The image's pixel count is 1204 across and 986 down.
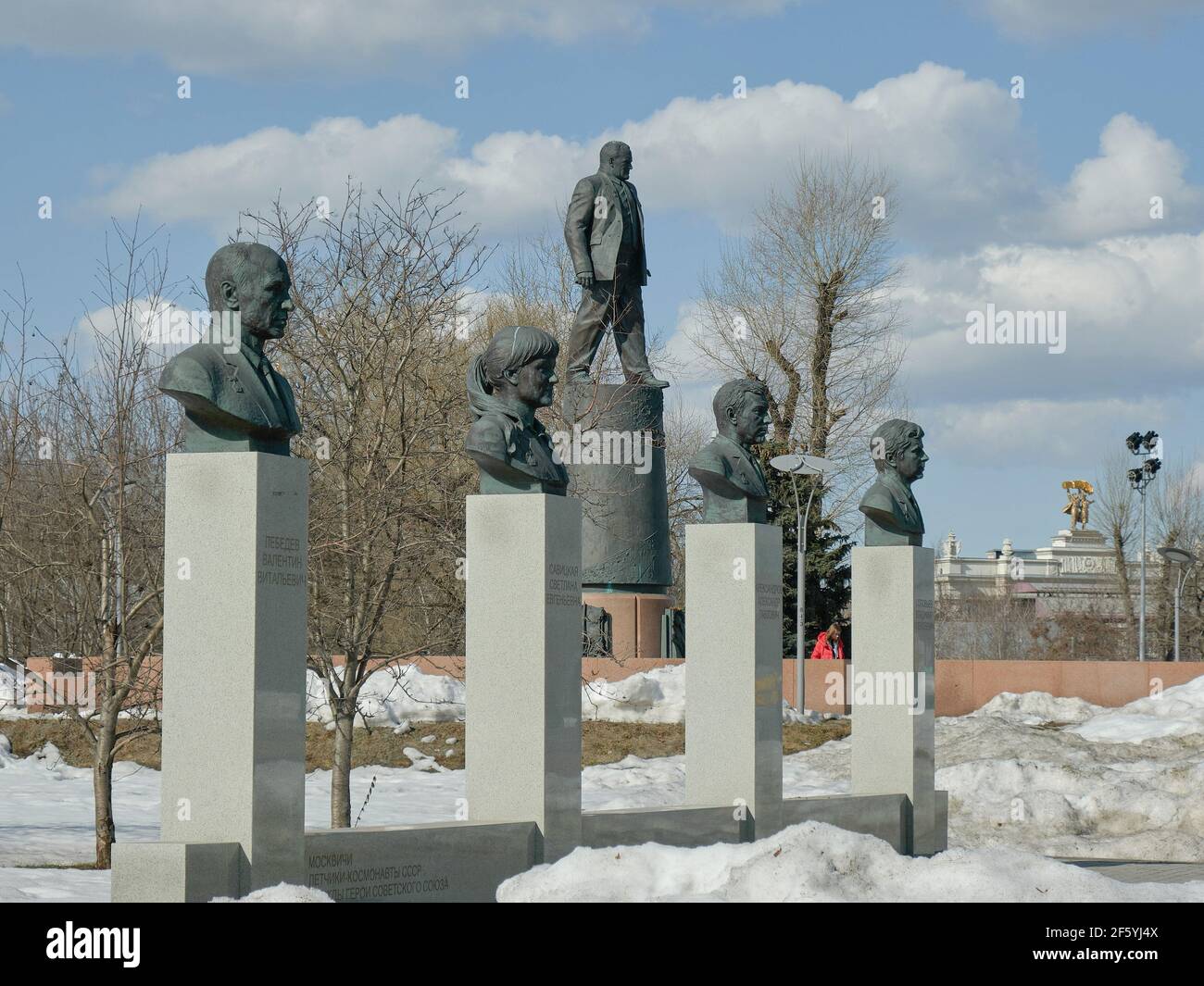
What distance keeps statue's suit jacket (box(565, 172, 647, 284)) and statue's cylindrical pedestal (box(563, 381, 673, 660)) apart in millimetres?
1571

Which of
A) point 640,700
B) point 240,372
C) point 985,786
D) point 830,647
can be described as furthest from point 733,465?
point 830,647

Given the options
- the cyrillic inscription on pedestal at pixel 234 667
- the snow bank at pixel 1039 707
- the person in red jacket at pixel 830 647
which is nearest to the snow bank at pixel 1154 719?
the snow bank at pixel 1039 707

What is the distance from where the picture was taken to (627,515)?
74.7 ft

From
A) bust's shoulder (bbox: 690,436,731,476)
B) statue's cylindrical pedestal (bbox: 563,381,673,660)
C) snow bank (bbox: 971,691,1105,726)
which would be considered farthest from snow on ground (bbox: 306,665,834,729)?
bust's shoulder (bbox: 690,436,731,476)

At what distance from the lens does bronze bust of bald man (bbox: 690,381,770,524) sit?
12.9 metres

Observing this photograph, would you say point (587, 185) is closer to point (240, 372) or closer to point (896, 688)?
point (896, 688)

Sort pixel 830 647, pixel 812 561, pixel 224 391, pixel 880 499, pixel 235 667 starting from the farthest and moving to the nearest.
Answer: pixel 812 561, pixel 830 647, pixel 880 499, pixel 224 391, pixel 235 667

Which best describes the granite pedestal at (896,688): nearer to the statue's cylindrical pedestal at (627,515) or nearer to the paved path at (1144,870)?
the paved path at (1144,870)

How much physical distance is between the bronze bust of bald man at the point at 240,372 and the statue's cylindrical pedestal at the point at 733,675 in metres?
4.67

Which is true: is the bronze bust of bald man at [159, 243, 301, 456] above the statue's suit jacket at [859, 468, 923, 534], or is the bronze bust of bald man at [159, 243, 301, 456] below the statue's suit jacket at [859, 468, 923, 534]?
above

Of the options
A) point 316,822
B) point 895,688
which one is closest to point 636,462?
point 316,822

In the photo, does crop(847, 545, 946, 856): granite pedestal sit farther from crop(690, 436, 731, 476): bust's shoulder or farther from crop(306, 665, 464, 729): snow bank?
crop(306, 665, 464, 729): snow bank

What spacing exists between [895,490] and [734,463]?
94.2 inches
